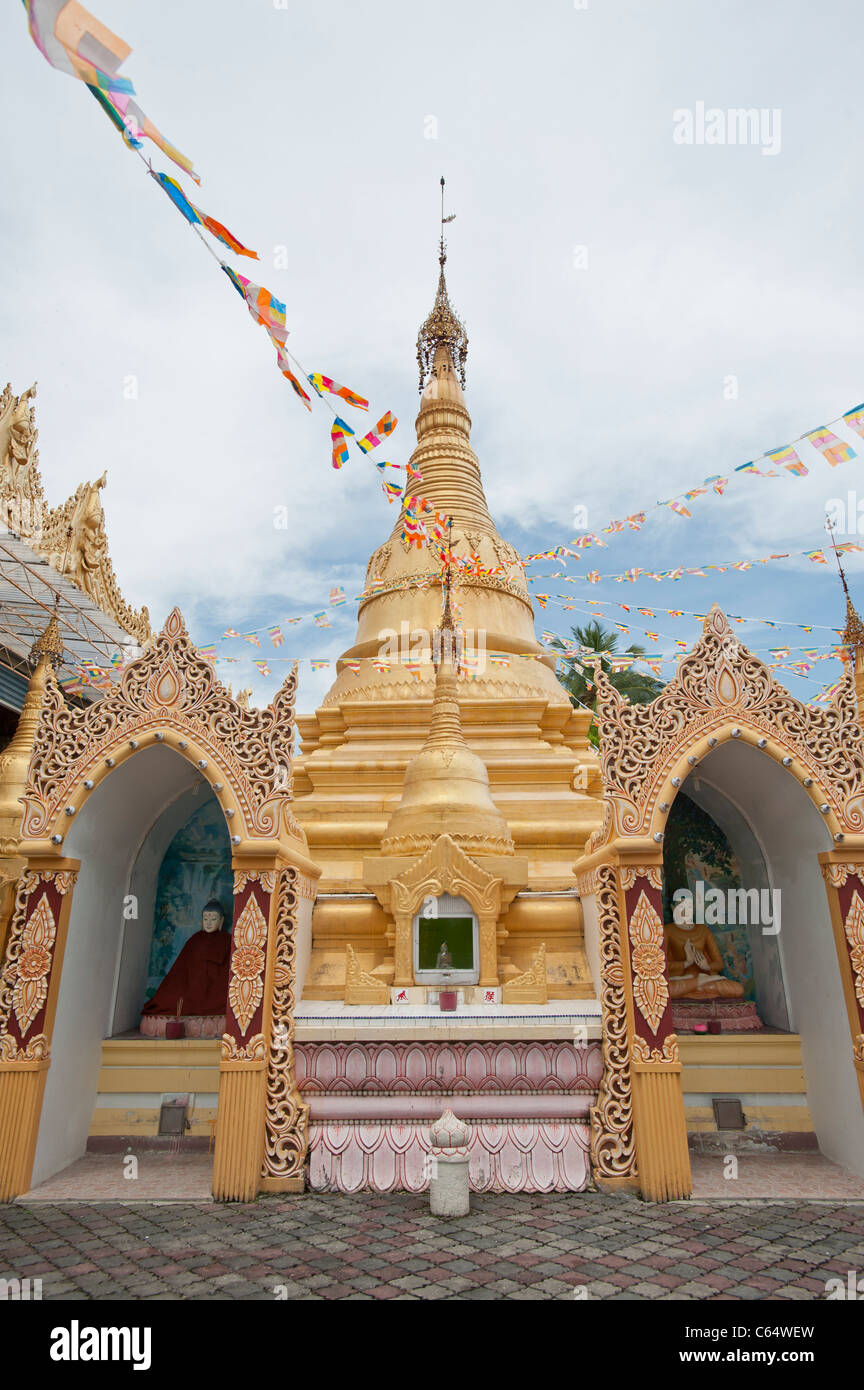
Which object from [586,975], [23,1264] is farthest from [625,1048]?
[23,1264]

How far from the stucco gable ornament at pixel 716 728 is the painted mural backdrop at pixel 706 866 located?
2.20 meters

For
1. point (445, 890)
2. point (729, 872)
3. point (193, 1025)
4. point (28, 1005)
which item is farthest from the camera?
point (729, 872)

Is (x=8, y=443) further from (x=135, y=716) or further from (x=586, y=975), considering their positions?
(x=586, y=975)

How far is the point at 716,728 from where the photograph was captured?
309 inches

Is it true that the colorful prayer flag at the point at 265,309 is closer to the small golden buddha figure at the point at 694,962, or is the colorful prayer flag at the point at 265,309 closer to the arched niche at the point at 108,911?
the arched niche at the point at 108,911

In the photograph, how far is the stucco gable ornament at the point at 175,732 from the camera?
7.74 m

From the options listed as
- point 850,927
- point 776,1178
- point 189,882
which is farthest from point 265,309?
point 776,1178

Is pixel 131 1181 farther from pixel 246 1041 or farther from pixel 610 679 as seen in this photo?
pixel 610 679

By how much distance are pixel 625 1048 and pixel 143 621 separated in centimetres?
2114

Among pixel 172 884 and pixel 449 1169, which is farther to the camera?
pixel 172 884

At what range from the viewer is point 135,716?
8055 mm

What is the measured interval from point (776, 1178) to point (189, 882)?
705 cm

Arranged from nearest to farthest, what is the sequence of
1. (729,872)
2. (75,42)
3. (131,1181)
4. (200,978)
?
(75,42) < (131,1181) < (200,978) < (729,872)
